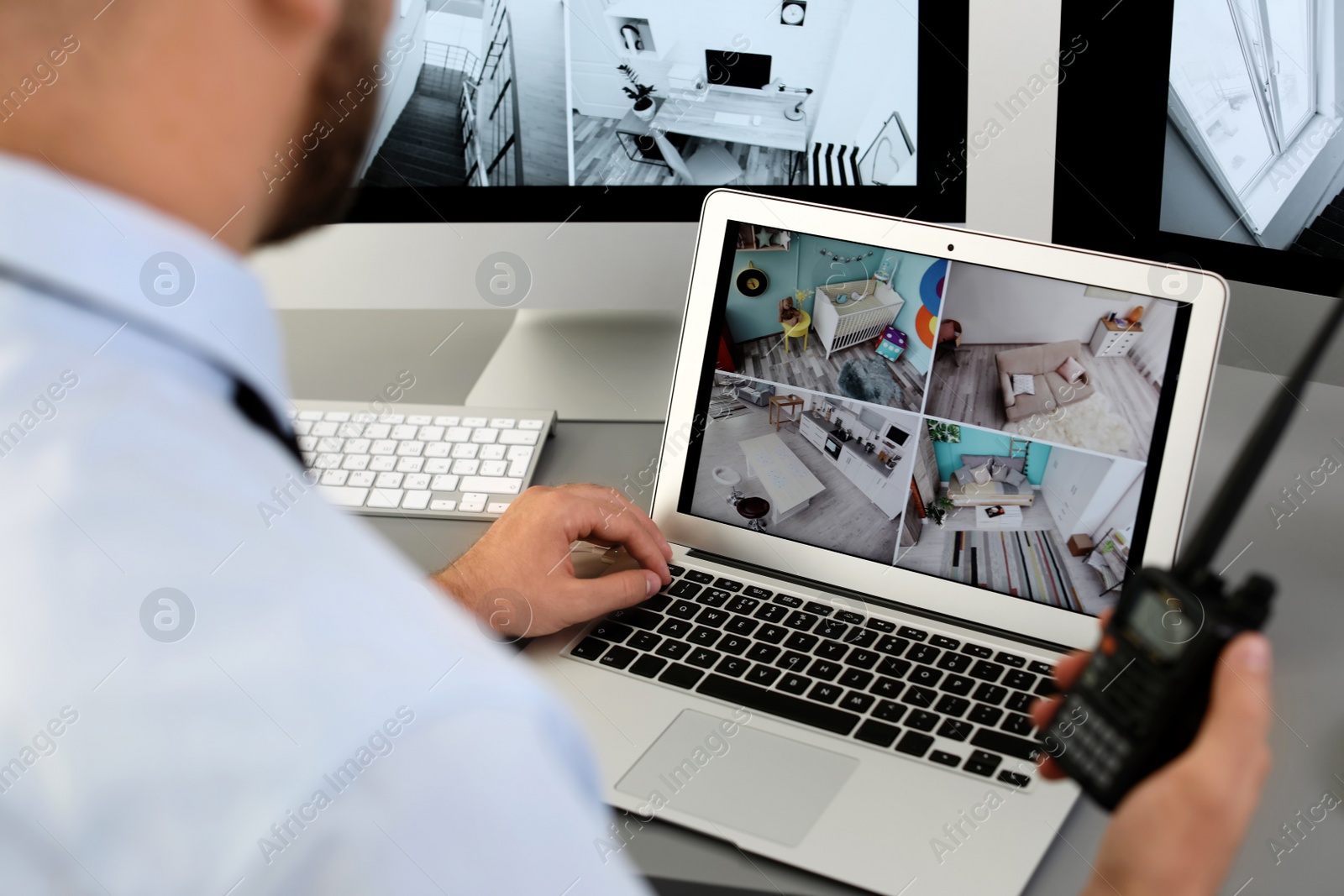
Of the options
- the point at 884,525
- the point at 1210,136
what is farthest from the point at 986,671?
the point at 1210,136

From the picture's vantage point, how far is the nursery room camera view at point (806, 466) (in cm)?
69

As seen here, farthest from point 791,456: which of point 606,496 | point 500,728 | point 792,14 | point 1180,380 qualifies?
point 500,728

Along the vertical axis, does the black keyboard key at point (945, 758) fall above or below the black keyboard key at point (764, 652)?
below

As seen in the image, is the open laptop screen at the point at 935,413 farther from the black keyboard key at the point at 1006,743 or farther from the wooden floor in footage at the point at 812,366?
the black keyboard key at the point at 1006,743

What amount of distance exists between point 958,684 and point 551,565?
289 millimetres

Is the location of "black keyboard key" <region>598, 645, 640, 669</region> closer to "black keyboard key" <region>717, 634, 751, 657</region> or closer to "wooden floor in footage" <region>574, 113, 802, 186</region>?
"black keyboard key" <region>717, 634, 751, 657</region>

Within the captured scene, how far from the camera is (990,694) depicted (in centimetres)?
59

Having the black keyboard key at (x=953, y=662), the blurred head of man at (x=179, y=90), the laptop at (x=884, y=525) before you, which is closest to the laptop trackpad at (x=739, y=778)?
the laptop at (x=884, y=525)

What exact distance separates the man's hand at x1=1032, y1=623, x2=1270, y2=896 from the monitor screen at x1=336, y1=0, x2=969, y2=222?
587mm

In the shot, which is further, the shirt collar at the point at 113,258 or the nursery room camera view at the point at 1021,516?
the nursery room camera view at the point at 1021,516

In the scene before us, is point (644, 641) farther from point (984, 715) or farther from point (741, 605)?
point (984, 715)

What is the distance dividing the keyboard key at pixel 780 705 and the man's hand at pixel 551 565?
98mm

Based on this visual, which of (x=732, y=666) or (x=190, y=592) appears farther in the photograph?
(x=732, y=666)

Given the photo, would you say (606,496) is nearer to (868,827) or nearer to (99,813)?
(868,827)
